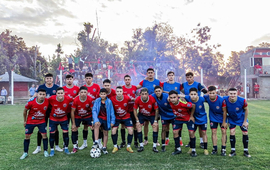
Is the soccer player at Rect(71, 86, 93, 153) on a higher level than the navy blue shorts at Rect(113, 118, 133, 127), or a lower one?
higher

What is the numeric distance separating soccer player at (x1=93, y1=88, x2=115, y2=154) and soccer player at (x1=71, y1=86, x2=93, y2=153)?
0.98ft

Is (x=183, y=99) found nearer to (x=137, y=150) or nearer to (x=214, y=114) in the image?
(x=214, y=114)

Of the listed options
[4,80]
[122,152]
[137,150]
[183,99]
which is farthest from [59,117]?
[4,80]

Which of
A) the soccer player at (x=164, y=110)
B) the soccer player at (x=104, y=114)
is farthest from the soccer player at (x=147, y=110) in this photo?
the soccer player at (x=104, y=114)

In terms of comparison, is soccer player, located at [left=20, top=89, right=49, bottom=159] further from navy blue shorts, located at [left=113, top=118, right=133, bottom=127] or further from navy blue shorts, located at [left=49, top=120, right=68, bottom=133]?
navy blue shorts, located at [left=113, top=118, right=133, bottom=127]

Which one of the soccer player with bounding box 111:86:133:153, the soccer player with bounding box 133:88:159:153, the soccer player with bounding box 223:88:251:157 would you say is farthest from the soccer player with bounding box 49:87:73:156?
the soccer player with bounding box 223:88:251:157

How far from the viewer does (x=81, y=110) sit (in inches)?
205

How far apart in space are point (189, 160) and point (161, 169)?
843 mm

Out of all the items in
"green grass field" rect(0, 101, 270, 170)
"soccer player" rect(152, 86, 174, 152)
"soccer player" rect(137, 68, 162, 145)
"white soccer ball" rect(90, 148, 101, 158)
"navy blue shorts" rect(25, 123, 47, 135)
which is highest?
"soccer player" rect(137, 68, 162, 145)

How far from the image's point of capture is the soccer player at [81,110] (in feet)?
16.8

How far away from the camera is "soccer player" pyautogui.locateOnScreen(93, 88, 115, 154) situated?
16.4ft

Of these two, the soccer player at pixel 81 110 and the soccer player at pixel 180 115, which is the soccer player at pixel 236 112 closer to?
the soccer player at pixel 180 115

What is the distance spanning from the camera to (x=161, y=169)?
3.90 m

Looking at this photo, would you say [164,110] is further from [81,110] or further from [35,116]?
[35,116]
